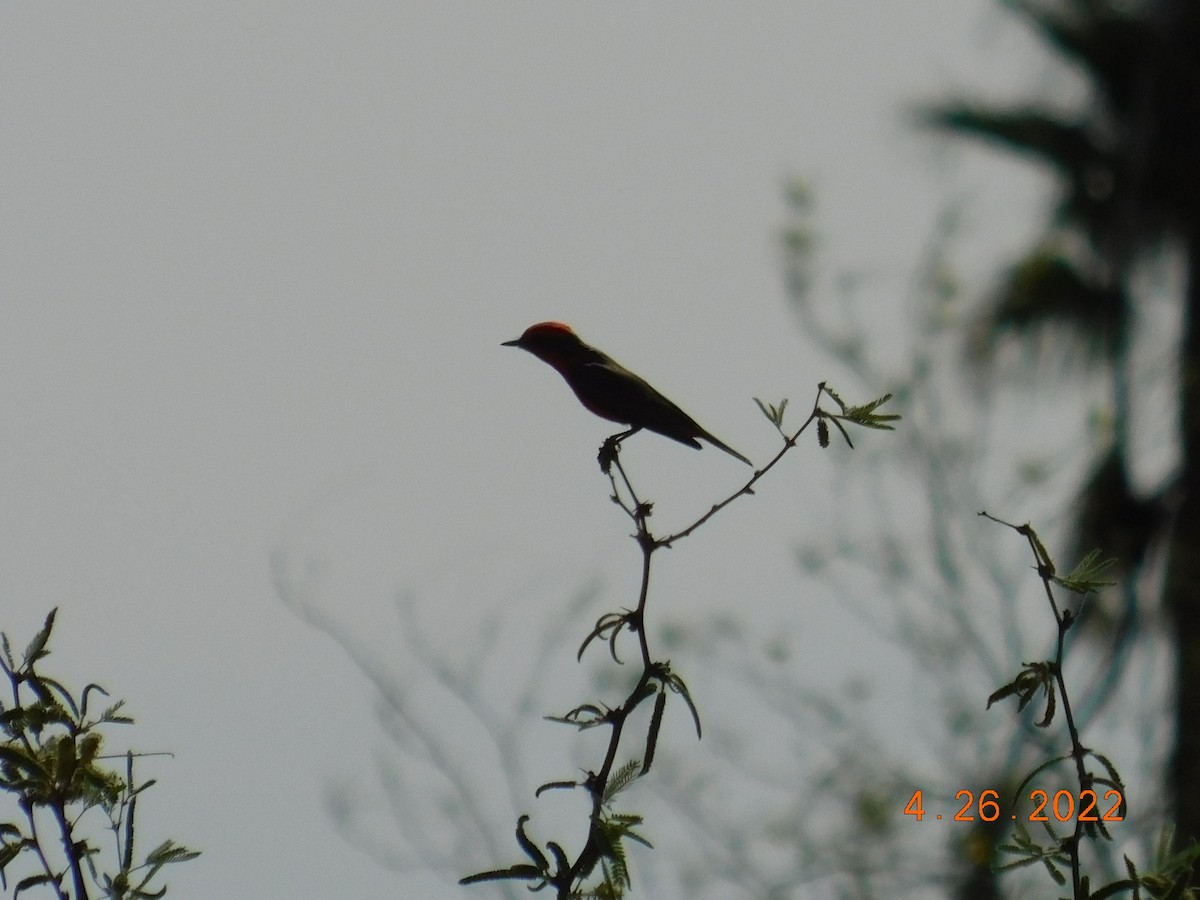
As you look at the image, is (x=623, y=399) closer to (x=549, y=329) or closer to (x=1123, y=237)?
(x=549, y=329)

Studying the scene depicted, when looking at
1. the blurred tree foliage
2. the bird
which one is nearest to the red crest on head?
the bird

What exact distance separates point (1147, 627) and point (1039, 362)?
270 cm

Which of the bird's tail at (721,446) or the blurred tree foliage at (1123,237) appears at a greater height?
the blurred tree foliage at (1123,237)

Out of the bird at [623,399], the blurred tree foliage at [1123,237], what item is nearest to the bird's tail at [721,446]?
the bird at [623,399]

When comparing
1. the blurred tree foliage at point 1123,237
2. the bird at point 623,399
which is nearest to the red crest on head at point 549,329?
the bird at point 623,399

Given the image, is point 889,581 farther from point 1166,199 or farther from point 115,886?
point 115,886

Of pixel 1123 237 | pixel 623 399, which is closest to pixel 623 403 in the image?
pixel 623 399

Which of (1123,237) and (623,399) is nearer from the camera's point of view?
(623,399)

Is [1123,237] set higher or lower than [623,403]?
higher

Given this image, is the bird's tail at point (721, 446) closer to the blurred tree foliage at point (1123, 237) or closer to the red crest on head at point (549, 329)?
the red crest on head at point (549, 329)

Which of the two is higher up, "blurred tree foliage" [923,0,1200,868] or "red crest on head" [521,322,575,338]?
"blurred tree foliage" [923,0,1200,868]

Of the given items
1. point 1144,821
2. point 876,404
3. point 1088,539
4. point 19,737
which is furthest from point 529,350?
point 1088,539

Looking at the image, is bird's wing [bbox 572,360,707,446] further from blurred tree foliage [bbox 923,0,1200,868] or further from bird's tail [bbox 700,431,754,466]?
blurred tree foliage [bbox 923,0,1200,868]

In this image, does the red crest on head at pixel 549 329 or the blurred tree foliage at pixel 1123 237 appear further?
the blurred tree foliage at pixel 1123 237
